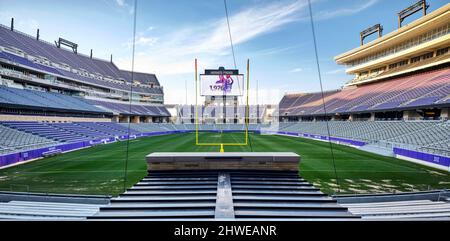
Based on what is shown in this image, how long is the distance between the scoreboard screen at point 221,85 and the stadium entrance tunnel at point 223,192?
5.09m

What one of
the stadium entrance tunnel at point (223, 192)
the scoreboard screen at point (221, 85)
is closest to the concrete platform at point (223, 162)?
the stadium entrance tunnel at point (223, 192)

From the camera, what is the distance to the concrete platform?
194 inches

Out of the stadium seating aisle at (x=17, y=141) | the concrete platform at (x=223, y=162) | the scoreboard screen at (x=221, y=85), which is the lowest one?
the stadium seating aisle at (x=17, y=141)

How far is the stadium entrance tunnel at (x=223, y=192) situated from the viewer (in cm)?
276

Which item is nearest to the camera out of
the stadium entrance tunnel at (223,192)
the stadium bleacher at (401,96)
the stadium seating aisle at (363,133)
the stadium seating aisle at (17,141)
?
the stadium entrance tunnel at (223,192)

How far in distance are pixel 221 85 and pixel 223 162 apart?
5.51 metres

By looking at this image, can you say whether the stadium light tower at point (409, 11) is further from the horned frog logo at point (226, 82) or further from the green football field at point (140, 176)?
the horned frog logo at point (226, 82)

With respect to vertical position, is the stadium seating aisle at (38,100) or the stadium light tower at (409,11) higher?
the stadium light tower at (409,11)

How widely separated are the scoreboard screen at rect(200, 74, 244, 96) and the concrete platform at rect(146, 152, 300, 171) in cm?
514

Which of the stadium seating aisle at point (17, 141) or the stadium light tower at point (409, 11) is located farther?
the stadium light tower at point (409, 11)

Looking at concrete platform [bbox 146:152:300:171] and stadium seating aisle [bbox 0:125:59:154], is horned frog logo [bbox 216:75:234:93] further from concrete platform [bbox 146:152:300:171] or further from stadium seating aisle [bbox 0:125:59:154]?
stadium seating aisle [bbox 0:125:59:154]


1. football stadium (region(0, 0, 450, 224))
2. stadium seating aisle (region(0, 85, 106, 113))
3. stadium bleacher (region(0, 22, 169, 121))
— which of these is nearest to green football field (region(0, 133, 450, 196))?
football stadium (region(0, 0, 450, 224))

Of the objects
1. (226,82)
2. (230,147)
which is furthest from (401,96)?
(226,82)
